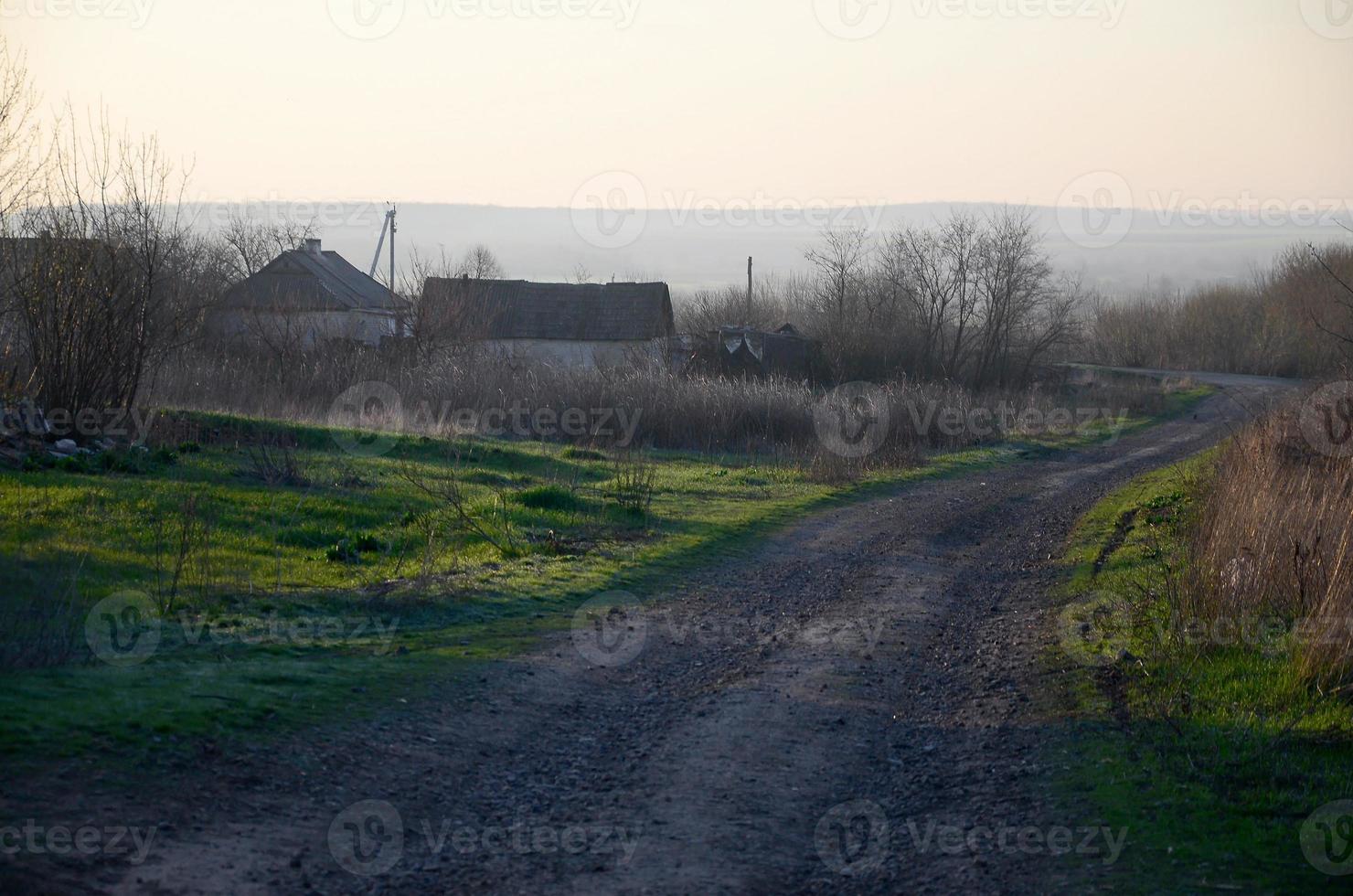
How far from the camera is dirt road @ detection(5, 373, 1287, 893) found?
15.8ft

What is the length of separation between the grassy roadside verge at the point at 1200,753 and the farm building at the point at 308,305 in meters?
28.6

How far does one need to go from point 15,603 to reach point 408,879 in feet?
15.8

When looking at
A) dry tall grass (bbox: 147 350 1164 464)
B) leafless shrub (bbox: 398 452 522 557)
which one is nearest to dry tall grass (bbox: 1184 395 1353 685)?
leafless shrub (bbox: 398 452 522 557)

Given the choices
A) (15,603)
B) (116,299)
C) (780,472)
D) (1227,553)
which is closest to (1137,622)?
(1227,553)

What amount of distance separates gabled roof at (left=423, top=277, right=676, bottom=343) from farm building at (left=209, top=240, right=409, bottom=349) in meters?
5.50

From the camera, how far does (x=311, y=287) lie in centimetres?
4578

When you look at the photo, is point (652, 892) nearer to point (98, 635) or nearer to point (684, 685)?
point (684, 685)

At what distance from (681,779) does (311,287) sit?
43598 millimetres

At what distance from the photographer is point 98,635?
7.40 metres

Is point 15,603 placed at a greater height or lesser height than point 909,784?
greater

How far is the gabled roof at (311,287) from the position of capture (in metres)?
39.6

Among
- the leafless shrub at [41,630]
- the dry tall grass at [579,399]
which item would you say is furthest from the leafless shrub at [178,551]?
the dry tall grass at [579,399]

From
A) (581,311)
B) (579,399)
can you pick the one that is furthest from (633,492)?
(581,311)

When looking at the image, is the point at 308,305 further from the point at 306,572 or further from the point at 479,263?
the point at 306,572
